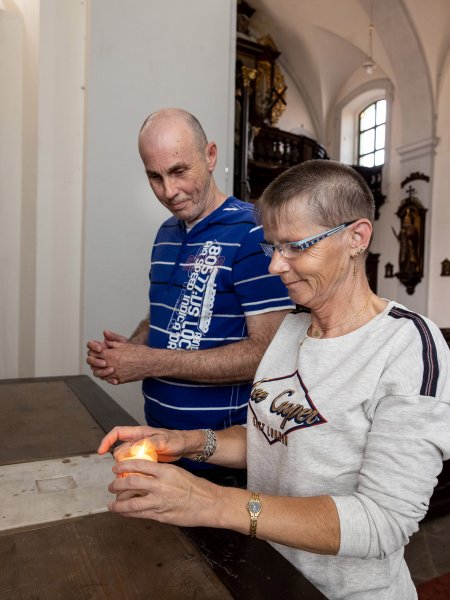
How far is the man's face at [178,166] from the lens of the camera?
1.93 m

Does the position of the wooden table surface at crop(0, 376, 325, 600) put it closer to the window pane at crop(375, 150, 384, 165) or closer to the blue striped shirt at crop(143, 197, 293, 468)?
the blue striped shirt at crop(143, 197, 293, 468)

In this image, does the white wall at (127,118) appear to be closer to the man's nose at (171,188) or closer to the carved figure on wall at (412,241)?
the man's nose at (171,188)

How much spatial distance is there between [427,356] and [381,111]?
14909 mm

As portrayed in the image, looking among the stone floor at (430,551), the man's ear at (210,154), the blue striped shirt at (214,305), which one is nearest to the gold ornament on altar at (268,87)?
the stone floor at (430,551)

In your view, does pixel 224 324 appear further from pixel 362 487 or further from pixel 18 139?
pixel 18 139

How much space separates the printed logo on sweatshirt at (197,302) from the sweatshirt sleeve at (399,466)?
3.06 feet

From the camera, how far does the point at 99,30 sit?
11.3 ft

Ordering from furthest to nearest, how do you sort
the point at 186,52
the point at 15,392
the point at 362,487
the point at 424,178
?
the point at 424,178 → the point at 186,52 → the point at 15,392 → the point at 362,487

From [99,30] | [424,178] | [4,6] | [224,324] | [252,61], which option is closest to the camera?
[224,324]

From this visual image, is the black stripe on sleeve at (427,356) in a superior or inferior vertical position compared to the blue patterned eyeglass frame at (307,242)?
inferior

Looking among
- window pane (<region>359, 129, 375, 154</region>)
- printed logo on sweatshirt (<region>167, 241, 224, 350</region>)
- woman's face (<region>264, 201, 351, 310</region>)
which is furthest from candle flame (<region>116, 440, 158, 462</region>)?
window pane (<region>359, 129, 375, 154</region>)

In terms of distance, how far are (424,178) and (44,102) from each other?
10.6 meters

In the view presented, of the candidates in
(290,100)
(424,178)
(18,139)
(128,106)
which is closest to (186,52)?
(128,106)

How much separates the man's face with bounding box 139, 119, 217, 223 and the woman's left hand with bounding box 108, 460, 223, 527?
121 cm
